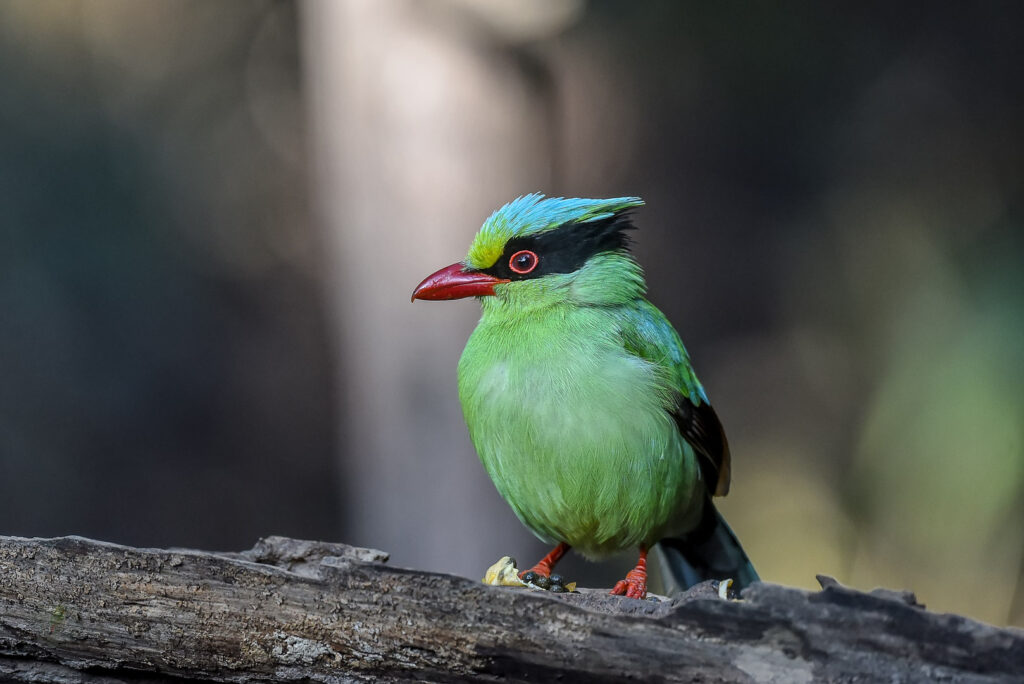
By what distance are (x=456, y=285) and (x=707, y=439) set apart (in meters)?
1.03

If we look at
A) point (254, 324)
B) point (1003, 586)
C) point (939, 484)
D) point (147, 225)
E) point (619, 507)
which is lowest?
point (619, 507)

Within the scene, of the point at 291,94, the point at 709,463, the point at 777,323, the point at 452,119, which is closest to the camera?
the point at 709,463

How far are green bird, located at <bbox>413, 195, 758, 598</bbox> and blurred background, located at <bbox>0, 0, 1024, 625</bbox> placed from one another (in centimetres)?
157

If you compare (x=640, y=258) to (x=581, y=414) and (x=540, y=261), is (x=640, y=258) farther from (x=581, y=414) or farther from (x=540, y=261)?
(x=581, y=414)

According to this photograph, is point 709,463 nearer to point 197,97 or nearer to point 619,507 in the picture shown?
point 619,507

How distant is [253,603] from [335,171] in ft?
8.96

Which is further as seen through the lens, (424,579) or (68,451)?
(68,451)

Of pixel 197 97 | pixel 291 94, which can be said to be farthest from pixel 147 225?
pixel 291 94

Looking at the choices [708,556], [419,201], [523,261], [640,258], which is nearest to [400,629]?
[523,261]

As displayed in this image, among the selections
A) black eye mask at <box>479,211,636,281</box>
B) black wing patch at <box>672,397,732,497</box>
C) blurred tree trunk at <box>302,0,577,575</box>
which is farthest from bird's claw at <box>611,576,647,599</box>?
blurred tree trunk at <box>302,0,577,575</box>

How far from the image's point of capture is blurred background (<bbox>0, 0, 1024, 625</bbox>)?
4.94m

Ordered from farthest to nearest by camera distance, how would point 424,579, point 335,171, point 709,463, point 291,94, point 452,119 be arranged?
point 291,94 → point 335,171 → point 452,119 → point 709,463 → point 424,579

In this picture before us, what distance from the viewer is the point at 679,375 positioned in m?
3.16

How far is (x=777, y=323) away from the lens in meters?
5.39
